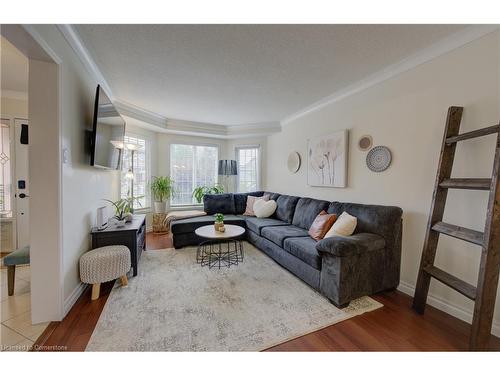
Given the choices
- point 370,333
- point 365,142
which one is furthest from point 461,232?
point 365,142

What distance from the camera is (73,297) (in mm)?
1917

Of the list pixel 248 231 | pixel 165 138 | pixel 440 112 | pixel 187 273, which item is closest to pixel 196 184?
pixel 165 138

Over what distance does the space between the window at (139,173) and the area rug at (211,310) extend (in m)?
2.19

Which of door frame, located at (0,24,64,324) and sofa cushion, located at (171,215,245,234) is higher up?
door frame, located at (0,24,64,324)

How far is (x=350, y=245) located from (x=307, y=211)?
1.34m

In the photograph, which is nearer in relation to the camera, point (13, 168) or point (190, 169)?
point (13, 168)

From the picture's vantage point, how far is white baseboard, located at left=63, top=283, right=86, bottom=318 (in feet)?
5.84

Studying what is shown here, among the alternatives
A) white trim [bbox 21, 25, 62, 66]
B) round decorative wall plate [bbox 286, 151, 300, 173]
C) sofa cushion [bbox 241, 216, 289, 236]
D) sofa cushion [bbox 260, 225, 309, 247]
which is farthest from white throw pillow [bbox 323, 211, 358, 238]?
white trim [bbox 21, 25, 62, 66]

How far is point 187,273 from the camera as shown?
2.60 metres

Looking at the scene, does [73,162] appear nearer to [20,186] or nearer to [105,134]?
[105,134]

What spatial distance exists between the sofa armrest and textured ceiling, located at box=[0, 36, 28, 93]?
140 inches

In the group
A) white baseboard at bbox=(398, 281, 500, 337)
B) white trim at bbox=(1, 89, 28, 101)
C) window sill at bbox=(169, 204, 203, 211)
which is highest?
white trim at bbox=(1, 89, 28, 101)

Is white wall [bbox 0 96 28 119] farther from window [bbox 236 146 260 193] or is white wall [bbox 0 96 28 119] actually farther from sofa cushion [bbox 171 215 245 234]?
window [bbox 236 146 260 193]
